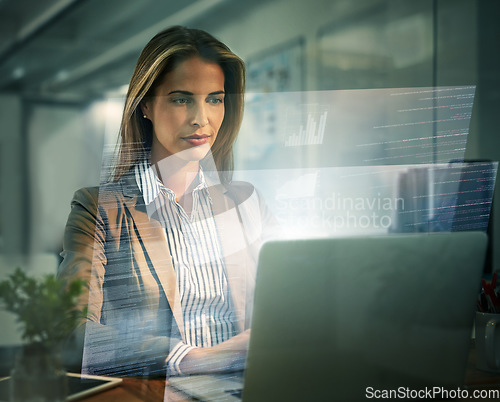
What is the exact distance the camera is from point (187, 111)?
31.9 inches

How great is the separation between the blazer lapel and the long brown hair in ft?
0.12

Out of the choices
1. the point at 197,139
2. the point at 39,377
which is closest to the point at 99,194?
the point at 197,139

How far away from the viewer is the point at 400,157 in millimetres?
990

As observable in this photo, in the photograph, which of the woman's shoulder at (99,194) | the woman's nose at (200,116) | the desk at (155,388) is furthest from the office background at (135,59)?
the desk at (155,388)

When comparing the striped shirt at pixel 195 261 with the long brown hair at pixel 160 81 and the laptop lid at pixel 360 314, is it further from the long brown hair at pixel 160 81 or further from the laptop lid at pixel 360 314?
the laptop lid at pixel 360 314

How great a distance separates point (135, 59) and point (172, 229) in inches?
12.1

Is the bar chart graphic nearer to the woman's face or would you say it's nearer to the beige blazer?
the woman's face

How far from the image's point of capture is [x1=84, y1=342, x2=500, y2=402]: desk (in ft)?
2.05

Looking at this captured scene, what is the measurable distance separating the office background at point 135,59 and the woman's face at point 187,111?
0.07 meters

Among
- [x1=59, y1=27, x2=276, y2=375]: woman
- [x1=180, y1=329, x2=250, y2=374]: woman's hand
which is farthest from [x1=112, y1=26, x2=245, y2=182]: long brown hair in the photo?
[x1=180, y1=329, x2=250, y2=374]: woman's hand

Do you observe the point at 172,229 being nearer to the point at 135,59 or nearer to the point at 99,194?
the point at 99,194

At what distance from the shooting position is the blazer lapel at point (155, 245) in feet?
2.52

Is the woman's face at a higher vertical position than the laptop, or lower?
higher

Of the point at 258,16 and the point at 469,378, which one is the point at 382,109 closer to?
the point at 258,16
